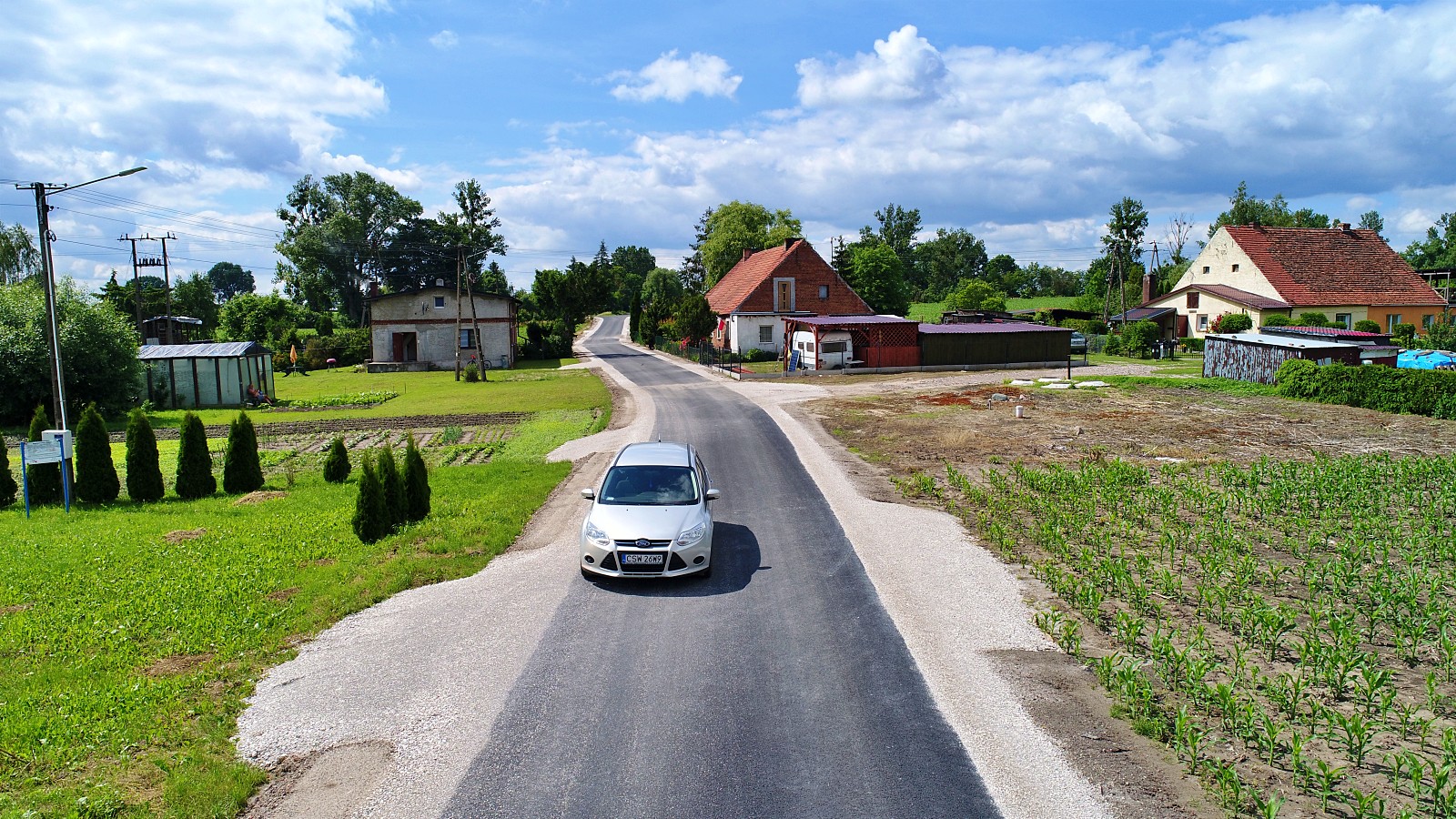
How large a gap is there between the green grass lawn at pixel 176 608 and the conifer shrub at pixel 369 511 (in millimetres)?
304

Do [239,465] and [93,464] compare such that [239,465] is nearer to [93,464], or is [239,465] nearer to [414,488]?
[93,464]

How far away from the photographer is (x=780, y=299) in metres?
57.8

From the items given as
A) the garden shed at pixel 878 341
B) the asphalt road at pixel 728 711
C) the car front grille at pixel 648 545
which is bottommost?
the asphalt road at pixel 728 711

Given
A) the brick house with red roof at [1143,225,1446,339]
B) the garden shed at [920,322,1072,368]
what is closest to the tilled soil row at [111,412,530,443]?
the garden shed at [920,322,1072,368]

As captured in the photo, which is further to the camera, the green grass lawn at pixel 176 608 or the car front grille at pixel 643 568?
the car front grille at pixel 643 568

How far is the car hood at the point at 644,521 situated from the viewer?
12.0 meters

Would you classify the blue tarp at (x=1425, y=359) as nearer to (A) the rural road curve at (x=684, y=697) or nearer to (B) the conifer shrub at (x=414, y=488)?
(A) the rural road curve at (x=684, y=697)

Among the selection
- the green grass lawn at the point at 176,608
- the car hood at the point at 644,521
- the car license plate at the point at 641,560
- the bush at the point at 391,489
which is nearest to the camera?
the green grass lawn at the point at 176,608

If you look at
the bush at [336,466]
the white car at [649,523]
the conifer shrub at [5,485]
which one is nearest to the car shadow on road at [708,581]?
the white car at [649,523]

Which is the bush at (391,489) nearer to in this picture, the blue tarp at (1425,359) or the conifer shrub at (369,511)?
the conifer shrub at (369,511)

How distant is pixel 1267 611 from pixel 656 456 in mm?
9026

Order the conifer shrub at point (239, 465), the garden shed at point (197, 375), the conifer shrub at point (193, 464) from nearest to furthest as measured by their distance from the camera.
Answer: the conifer shrub at point (193, 464) → the conifer shrub at point (239, 465) → the garden shed at point (197, 375)

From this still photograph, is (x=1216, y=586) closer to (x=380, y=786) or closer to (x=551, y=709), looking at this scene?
(x=551, y=709)

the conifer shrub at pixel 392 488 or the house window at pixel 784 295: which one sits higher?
the house window at pixel 784 295
